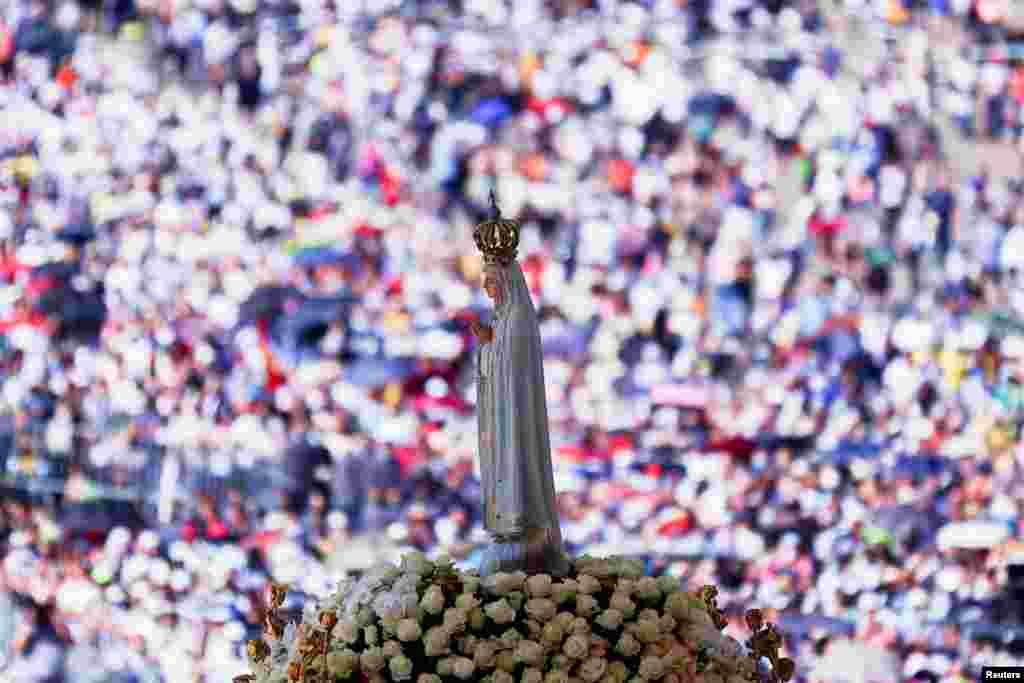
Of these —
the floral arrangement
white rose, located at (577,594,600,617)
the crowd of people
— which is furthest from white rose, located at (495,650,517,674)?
the crowd of people

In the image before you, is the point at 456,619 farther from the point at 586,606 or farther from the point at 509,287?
the point at 509,287

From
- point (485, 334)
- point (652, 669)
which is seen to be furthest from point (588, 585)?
point (485, 334)

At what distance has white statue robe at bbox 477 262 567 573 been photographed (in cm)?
172

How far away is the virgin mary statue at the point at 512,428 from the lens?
1720mm

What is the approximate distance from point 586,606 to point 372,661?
25 centimetres

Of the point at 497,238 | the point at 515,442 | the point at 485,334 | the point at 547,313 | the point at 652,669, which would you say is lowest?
the point at 652,669

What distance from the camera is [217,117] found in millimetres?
3684

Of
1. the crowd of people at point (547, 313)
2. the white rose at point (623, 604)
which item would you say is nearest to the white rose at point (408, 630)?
the white rose at point (623, 604)

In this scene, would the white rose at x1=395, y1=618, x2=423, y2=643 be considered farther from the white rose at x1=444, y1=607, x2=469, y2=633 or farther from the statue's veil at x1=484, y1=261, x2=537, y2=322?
the statue's veil at x1=484, y1=261, x2=537, y2=322

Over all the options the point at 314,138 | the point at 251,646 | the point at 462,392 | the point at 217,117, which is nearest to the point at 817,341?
the point at 462,392

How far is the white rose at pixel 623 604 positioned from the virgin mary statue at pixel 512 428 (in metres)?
0.13

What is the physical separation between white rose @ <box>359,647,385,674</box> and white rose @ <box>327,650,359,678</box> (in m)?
A: 0.01

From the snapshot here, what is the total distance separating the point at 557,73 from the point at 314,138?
2.13ft

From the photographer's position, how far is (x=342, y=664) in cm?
156
